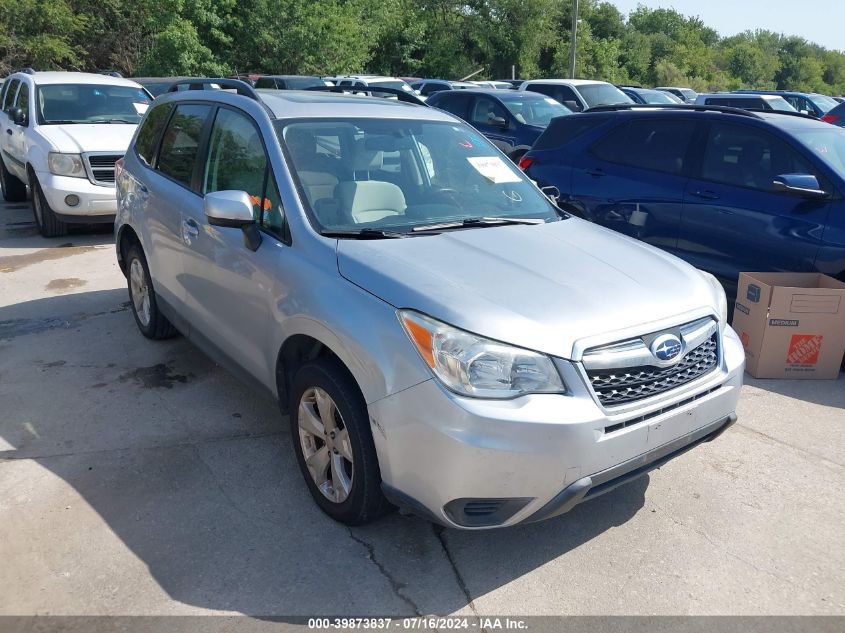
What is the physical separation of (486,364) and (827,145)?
456 cm

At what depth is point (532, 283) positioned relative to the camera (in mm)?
3111

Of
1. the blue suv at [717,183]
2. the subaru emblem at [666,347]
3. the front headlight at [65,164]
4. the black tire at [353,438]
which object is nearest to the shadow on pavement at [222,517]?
the black tire at [353,438]

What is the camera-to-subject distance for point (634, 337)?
2920mm

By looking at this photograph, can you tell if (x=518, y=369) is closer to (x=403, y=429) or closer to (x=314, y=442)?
(x=403, y=429)

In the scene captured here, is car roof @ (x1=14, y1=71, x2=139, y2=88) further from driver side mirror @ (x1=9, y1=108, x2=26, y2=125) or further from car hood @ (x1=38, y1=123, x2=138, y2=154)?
car hood @ (x1=38, y1=123, x2=138, y2=154)

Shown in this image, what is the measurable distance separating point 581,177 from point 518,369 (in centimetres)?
468

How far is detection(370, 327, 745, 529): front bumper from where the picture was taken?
2.66m

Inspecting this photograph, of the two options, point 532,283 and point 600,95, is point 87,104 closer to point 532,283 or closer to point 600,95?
point 532,283

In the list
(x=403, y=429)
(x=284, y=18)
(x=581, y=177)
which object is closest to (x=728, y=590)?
(x=403, y=429)

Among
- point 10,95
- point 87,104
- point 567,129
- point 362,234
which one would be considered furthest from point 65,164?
point 362,234

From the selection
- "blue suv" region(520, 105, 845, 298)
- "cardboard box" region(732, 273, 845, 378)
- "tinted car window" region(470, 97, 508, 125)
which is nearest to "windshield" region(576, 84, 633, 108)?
"tinted car window" region(470, 97, 508, 125)

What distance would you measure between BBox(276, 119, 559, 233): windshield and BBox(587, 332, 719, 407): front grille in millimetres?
1246

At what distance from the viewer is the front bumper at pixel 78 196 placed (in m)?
8.45

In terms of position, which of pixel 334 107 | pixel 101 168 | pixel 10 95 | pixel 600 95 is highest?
pixel 334 107
